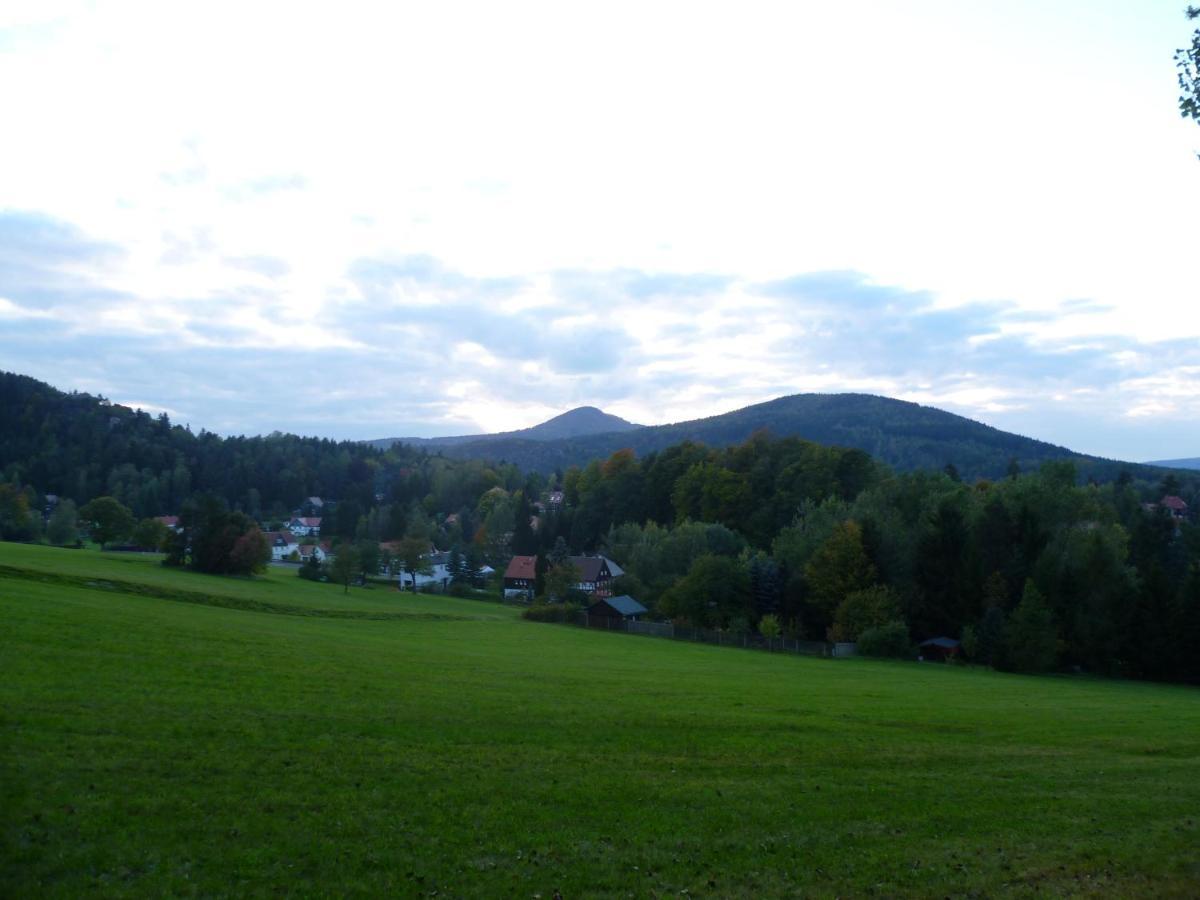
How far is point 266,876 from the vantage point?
10.5 metres

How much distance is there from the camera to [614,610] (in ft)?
257

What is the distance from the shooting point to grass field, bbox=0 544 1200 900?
1118cm

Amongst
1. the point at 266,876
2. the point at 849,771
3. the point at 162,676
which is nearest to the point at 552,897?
the point at 266,876

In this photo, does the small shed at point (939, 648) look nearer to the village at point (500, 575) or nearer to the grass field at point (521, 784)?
the village at point (500, 575)

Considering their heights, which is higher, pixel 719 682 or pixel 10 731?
Result: pixel 10 731

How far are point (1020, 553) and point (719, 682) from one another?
45.1 meters

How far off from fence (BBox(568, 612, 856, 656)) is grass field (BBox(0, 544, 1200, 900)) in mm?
35536

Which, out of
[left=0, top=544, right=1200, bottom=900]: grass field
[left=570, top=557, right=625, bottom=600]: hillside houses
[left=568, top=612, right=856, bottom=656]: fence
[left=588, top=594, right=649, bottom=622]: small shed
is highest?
[left=0, top=544, right=1200, bottom=900]: grass field

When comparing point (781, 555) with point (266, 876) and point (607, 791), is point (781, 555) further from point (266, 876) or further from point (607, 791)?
point (266, 876)

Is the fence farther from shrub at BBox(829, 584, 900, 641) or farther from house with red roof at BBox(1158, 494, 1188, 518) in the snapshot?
house with red roof at BBox(1158, 494, 1188, 518)

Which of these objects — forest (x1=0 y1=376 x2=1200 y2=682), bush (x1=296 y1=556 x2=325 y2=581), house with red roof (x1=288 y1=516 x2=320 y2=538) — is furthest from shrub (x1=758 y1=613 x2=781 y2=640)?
house with red roof (x1=288 y1=516 x2=320 y2=538)

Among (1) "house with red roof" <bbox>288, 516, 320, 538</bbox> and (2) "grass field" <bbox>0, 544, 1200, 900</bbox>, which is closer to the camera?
(2) "grass field" <bbox>0, 544, 1200, 900</bbox>

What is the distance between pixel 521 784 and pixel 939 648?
58.9 m

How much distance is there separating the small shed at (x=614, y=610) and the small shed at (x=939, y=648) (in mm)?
24359
